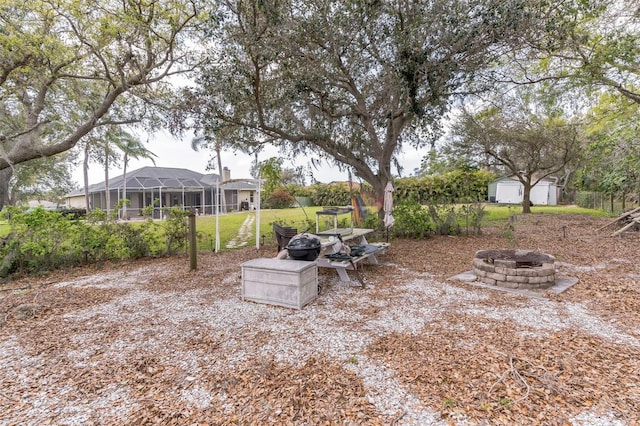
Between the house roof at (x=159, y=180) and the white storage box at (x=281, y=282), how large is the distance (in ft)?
49.0

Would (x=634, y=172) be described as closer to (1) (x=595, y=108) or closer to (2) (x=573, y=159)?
(1) (x=595, y=108)

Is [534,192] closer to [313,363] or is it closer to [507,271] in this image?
[507,271]

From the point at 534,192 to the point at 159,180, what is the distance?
2891 centimetres

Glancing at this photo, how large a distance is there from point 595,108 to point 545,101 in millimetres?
3547

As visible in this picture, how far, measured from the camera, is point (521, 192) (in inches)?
1005

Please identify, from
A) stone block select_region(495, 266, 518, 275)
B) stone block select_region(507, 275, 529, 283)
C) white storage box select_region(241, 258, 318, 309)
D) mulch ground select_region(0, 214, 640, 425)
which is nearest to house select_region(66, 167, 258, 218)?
white storage box select_region(241, 258, 318, 309)

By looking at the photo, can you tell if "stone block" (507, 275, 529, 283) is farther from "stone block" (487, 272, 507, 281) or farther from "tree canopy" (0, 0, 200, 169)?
"tree canopy" (0, 0, 200, 169)

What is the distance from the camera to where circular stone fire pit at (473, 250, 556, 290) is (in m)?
4.59

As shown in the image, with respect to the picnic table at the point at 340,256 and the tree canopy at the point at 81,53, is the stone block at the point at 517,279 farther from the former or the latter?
the tree canopy at the point at 81,53

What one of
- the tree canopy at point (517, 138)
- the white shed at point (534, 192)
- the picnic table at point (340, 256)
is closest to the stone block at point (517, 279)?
the picnic table at point (340, 256)

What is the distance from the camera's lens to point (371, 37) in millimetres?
6254

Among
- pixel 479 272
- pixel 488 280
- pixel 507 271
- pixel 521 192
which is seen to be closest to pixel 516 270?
pixel 507 271

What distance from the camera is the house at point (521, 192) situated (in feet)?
82.7

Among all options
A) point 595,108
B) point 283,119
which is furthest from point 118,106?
point 595,108
